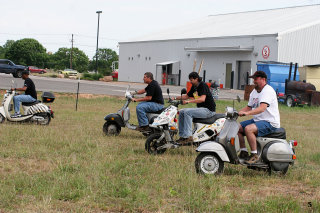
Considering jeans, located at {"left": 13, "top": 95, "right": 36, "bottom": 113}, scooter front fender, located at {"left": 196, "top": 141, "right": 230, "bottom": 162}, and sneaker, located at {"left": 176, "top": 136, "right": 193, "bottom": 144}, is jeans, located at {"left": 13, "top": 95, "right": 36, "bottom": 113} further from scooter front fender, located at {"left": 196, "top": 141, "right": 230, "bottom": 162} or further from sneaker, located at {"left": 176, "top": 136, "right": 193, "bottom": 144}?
scooter front fender, located at {"left": 196, "top": 141, "right": 230, "bottom": 162}

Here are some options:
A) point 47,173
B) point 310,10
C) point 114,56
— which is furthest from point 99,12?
point 114,56

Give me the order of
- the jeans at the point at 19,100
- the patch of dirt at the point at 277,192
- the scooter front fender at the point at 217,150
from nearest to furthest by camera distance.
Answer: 1. the patch of dirt at the point at 277,192
2. the scooter front fender at the point at 217,150
3. the jeans at the point at 19,100

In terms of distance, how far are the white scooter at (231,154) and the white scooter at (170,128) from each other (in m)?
1.56

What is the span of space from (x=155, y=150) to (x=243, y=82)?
34117mm

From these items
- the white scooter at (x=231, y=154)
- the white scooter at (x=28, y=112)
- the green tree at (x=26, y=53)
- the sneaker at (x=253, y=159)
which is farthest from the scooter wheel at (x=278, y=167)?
the green tree at (x=26, y=53)

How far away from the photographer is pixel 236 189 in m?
7.09

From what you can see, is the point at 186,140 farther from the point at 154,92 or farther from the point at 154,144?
the point at 154,92

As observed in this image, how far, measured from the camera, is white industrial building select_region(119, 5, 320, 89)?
1593 inches

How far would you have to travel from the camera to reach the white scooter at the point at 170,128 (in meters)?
9.57

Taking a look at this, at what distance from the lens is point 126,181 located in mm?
7039

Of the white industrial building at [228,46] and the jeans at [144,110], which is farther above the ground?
the white industrial building at [228,46]

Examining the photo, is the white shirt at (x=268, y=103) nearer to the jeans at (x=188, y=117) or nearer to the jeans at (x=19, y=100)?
the jeans at (x=188, y=117)

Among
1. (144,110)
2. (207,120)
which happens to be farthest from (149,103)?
(207,120)


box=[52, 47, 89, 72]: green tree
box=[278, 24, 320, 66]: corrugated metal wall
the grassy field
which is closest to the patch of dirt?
the grassy field
